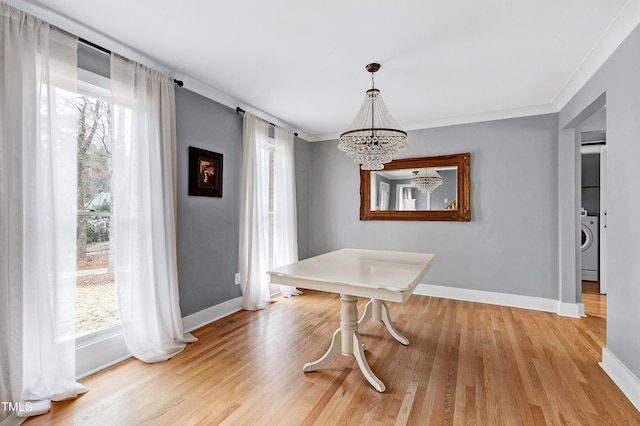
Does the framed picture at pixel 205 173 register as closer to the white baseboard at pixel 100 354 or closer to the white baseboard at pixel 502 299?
the white baseboard at pixel 100 354

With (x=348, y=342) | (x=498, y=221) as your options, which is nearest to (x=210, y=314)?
(x=348, y=342)

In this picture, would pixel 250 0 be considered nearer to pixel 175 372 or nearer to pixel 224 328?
pixel 175 372

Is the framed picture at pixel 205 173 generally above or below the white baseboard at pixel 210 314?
above

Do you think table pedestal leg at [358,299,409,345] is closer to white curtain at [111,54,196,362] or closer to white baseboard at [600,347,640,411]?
white baseboard at [600,347,640,411]

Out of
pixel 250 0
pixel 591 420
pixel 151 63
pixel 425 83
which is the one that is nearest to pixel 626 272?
pixel 591 420

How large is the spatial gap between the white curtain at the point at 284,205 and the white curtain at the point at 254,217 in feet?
0.91

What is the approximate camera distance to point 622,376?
6.48 ft

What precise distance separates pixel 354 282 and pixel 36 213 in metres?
1.92

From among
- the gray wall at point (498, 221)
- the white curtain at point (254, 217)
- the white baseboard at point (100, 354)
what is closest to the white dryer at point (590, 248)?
the gray wall at point (498, 221)

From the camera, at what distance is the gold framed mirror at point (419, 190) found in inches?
156

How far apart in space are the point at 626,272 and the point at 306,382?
7.33 feet

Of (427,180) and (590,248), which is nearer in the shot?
(427,180)

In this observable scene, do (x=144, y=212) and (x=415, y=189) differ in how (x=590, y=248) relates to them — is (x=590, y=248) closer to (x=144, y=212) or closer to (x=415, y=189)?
(x=415, y=189)

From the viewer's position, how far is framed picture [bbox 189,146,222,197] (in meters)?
2.92
